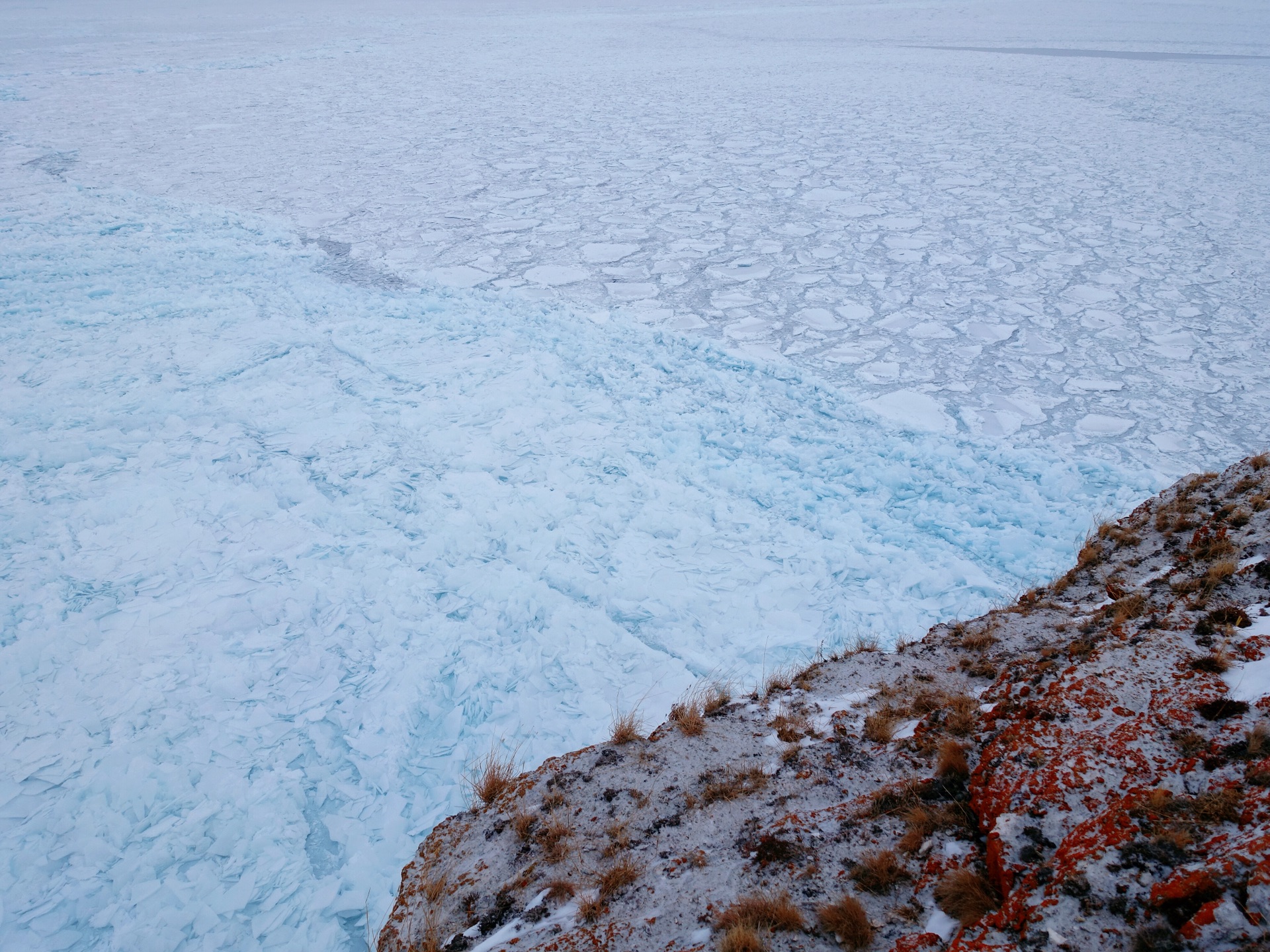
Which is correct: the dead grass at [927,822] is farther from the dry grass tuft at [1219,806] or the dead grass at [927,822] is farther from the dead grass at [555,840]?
the dead grass at [555,840]

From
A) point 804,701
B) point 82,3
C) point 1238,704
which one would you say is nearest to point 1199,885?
point 1238,704

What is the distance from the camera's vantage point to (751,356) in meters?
5.70

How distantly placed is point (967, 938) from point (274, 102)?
1649 cm

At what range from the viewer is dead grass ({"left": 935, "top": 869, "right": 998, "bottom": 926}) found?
155 centimetres

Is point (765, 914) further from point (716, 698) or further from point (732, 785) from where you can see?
point (716, 698)

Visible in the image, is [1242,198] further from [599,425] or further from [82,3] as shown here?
[82,3]

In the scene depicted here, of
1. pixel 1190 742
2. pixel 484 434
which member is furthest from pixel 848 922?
pixel 484 434

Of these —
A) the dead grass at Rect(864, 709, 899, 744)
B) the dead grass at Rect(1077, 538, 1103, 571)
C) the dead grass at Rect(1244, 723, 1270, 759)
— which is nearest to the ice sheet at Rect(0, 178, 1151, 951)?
the dead grass at Rect(1077, 538, 1103, 571)

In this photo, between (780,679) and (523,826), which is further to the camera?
(780,679)

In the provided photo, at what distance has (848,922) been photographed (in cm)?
166

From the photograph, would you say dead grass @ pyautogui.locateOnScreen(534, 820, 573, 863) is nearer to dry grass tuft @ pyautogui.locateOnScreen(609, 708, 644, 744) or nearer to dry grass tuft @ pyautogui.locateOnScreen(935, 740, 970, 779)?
dry grass tuft @ pyautogui.locateOnScreen(609, 708, 644, 744)

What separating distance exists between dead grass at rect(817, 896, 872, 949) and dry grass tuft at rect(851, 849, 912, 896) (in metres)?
0.07

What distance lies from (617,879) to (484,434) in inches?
131

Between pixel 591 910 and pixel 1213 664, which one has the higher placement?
pixel 1213 664
